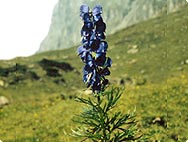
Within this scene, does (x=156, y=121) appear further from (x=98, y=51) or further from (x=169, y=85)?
(x=98, y=51)

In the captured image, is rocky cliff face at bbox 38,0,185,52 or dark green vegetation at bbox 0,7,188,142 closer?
dark green vegetation at bbox 0,7,188,142

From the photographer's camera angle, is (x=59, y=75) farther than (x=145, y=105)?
Yes

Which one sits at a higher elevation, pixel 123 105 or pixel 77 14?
pixel 77 14

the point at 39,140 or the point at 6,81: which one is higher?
the point at 6,81

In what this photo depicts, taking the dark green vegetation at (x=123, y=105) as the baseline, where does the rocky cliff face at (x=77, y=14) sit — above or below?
above

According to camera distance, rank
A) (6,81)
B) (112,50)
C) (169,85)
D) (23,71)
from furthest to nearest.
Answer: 1. (112,50)
2. (23,71)
3. (6,81)
4. (169,85)

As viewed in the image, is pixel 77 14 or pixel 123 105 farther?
pixel 77 14

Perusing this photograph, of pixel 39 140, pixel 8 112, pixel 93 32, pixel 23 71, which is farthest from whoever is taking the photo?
pixel 23 71

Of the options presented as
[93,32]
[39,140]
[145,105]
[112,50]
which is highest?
[112,50]

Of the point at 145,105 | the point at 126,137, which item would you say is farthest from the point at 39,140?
the point at 126,137

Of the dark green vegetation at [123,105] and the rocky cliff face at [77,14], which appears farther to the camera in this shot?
the rocky cliff face at [77,14]

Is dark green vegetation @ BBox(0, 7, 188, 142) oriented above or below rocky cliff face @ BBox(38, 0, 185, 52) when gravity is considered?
below
